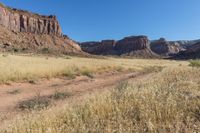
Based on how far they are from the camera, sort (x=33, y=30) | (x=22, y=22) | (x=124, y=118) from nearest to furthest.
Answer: (x=124, y=118)
(x=22, y=22)
(x=33, y=30)

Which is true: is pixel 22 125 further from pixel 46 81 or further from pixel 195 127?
pixel 46 81

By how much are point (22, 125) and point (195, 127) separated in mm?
2720

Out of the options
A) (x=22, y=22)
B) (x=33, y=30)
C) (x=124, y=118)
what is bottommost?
(x=124, y=118)

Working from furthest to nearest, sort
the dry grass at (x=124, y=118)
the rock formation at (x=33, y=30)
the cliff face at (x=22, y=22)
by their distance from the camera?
1. the cliff face at (x=22, y=22)
2. the rock formation at (x=33, y=30)
3. the dry grass at (x=124, y=118)

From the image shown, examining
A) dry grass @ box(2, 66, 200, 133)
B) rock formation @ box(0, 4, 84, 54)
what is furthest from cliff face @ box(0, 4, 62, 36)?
dry grass @ box(2, 66, 200, 133)

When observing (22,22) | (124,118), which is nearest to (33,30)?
(22,22)

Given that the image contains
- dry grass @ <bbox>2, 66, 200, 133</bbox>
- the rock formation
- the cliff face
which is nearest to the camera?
dry grass @ <bbox>2, 66, 200, 133</bbox>

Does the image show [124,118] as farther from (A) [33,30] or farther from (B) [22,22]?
(B) [22,22]

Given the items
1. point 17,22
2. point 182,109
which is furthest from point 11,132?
point 17,22

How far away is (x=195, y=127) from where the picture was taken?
14.2 feet

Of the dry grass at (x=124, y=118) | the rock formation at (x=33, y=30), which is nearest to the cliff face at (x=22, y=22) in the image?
the rock formation at (x=33, y=30)

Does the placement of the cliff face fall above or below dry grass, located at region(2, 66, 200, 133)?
above

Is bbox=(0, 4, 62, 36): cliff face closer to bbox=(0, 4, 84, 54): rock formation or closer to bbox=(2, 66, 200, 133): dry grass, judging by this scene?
bbox=(0, 4, 84, 54): rock formation

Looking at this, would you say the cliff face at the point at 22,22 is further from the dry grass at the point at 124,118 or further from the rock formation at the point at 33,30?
the dry grass at the point at 124,118
